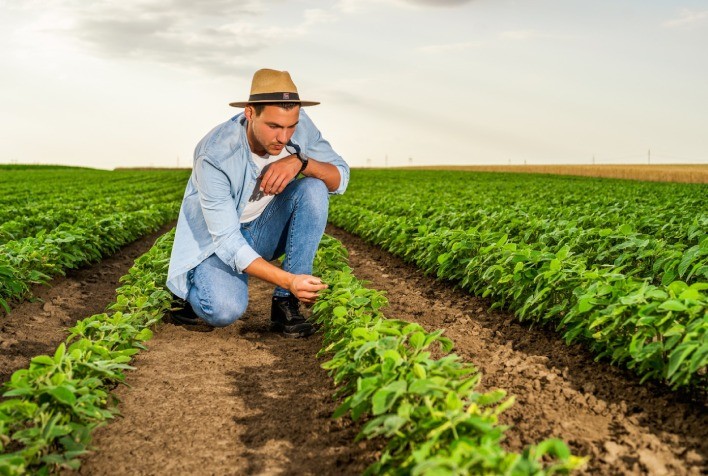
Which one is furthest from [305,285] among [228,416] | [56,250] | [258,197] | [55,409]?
[56,250]

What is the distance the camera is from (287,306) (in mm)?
5129

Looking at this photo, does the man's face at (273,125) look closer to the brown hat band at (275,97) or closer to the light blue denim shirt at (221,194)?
the brown hat band at (275,97)

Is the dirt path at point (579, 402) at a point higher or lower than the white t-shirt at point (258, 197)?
lower

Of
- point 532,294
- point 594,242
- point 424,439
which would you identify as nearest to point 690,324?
point 424,439

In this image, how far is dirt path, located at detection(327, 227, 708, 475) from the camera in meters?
3.08

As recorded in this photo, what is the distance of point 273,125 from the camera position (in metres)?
4.25

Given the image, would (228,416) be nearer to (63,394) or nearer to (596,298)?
(63,394)

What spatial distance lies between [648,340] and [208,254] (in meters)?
2.95

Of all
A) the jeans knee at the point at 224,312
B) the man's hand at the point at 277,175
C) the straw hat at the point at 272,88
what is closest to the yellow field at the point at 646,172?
the man's hand at the point at 277,175

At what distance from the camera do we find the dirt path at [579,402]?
308 cm

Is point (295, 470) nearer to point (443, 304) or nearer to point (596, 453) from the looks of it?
point (596, 453)

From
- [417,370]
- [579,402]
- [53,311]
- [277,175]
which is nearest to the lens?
[417,370]

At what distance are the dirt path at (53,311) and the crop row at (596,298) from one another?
11.2ft

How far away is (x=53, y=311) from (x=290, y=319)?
251 cm
